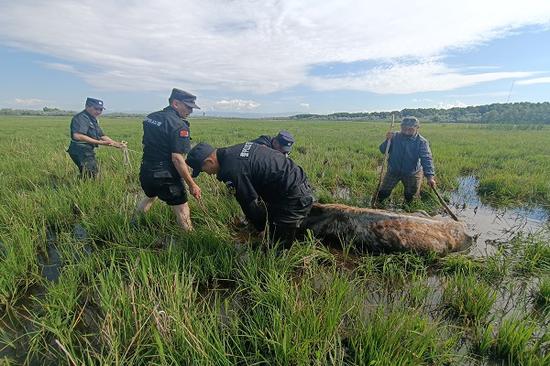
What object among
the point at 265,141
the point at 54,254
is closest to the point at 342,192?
the point at 265,141

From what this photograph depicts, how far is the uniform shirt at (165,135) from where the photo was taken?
3.40 meters

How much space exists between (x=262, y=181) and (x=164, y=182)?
135cm

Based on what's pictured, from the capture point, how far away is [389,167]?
17.6 ft

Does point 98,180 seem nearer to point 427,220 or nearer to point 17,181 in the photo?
point 17,181

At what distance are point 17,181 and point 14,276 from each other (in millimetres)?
4348

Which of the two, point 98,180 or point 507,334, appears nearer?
point 507,334

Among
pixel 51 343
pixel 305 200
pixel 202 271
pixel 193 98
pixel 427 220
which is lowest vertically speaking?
pixel 51 343

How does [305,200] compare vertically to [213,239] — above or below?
above

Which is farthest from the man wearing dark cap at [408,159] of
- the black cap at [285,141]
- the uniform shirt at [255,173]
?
the uniform shirt at [255,173]

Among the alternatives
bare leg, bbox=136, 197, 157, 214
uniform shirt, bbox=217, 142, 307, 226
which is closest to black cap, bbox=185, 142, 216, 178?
uniform shirt, bbox=217, 142, 307, 226

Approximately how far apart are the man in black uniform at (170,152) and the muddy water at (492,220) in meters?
3.78

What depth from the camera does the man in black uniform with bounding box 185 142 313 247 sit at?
9.16 ft

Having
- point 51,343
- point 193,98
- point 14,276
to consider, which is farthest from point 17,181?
point 51,343

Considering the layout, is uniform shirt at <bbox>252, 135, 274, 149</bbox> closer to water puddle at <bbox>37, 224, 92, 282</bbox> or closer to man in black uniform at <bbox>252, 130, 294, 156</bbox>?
man in black uniform at <bbox>252, 130, 294, 156</bbox>
